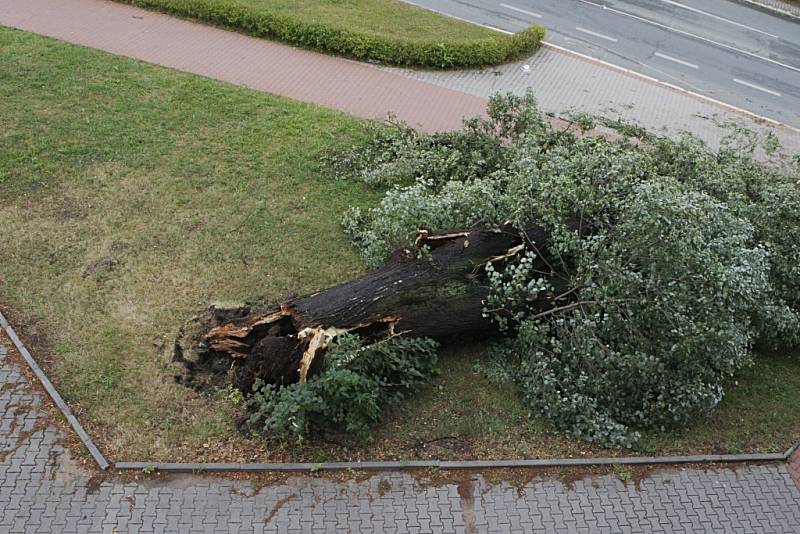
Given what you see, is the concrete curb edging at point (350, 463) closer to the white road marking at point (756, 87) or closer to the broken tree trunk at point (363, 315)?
the broken tree trunk at point (363, 315)

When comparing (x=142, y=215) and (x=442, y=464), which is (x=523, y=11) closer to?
(x=142, y=215)

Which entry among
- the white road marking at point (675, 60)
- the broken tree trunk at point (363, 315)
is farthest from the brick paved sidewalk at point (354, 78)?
the broken tree trunk at point (363, 315)

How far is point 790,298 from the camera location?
29.3 ft

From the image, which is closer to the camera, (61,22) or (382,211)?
(382,211)

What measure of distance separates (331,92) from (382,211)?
5.88 meters

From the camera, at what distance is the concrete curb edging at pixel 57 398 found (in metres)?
6.66

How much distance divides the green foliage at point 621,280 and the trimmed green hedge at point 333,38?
673 centimetres

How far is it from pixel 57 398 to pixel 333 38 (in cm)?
997

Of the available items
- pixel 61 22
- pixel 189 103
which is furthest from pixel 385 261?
pixel 61 22

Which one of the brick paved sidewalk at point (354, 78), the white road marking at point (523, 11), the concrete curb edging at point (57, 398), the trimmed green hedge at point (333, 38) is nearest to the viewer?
the concrete curb edging at point (57, 398)

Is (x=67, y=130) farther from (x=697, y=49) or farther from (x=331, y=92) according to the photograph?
(x=697, y=49)

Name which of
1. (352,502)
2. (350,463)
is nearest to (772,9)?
(350,463)

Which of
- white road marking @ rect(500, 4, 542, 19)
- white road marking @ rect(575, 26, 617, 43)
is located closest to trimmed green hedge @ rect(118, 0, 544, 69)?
white road marking @ rect(500, 4, 542, 19)

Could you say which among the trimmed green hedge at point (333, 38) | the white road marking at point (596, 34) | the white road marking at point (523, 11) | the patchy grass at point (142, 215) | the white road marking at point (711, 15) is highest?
the white road marking at point (711, 15)
